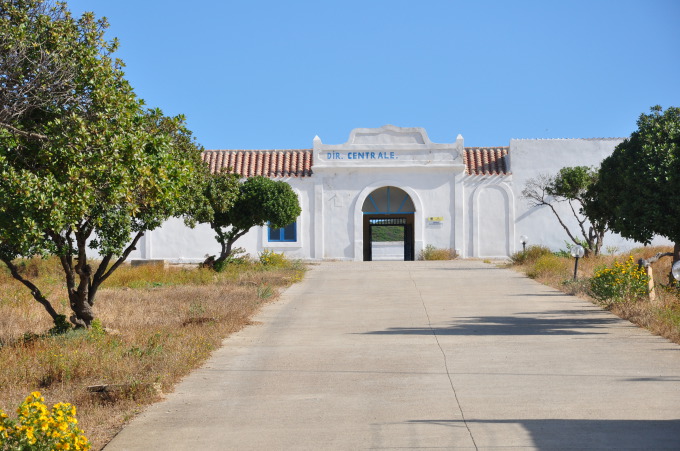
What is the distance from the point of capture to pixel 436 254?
37.5 meters

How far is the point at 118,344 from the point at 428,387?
460 centimetres

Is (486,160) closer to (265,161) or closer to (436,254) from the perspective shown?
(436,254)

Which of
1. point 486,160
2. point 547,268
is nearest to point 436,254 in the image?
point 486,160

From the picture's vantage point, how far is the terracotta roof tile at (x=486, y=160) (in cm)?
3922

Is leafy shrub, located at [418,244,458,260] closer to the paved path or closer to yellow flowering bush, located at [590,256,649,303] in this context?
yellow flowering bush, located at [590,256,649,303]

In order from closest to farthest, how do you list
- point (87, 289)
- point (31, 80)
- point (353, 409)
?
point (353, 409) < point (31, 80) < point (87, 289)

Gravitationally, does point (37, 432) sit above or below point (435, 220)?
below

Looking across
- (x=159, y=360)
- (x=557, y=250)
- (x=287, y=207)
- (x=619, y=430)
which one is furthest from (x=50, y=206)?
(x=557, y=250)

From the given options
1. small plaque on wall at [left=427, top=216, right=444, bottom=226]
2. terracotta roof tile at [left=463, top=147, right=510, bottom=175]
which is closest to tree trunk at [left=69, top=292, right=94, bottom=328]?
small plaque on wall at [left=427, top=216, right=444, bottom=226]

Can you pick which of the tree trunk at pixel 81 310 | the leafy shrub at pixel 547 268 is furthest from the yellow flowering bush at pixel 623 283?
the tree trunk at pixel 81 310

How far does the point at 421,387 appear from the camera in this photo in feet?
27.3

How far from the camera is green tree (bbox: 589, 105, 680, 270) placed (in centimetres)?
1386

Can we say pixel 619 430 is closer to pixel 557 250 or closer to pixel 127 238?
pixel 127 238

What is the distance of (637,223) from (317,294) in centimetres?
774
